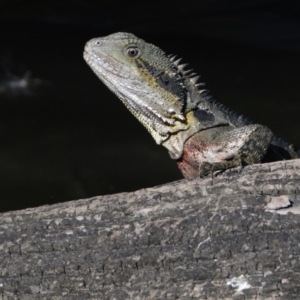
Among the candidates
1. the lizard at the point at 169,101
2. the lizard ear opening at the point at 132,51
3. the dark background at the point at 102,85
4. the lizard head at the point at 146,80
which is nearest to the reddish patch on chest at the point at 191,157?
the lizard at the point at 169,101

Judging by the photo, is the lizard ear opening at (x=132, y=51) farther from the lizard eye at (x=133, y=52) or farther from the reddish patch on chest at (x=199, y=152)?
the reddish patch on chest at (x=199, y=152)

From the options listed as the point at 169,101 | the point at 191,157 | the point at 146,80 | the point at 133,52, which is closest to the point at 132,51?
the point at 133,52

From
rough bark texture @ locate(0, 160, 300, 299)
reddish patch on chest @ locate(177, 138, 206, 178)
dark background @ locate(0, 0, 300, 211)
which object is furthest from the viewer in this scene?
dark background @ locate(0, 0, 300, 211)

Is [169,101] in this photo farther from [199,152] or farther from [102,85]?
[102,85]

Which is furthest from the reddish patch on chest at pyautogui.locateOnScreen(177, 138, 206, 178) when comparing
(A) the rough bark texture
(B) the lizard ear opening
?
(A) the rough bark texture

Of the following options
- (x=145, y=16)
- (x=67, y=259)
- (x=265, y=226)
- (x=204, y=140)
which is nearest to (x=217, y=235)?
(x=265, y=226)

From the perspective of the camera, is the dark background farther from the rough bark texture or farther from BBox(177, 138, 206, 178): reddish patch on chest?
the rough bark texture

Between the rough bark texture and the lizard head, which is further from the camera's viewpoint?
the lizard head
